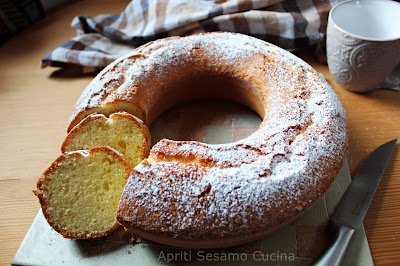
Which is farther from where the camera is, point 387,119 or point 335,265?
point 387,119

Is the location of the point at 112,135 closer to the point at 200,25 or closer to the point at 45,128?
the point at 45,128

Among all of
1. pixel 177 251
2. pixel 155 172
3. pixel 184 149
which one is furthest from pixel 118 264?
pixel 184 149

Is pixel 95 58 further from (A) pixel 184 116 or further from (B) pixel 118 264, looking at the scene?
(B) pixel 118 264

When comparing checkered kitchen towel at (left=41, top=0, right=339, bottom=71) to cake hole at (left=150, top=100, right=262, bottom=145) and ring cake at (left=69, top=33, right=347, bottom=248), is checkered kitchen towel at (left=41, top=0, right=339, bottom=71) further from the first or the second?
cake hole at (left=150, top=100, right=262, bottom=145)

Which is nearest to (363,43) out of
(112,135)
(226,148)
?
(226,148)

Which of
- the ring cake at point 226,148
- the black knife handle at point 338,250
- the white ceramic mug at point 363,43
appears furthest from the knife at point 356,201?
the white ceramic mug at point 363,43

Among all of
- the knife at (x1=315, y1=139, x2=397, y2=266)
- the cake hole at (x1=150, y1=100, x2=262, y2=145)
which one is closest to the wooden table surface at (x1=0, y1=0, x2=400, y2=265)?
the knife at (x1=315, y1=139, x2=397, y2=266)
